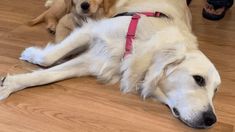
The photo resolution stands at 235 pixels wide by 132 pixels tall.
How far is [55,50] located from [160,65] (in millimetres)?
502

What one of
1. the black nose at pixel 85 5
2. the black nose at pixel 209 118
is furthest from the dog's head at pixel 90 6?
the black nose at pixel 209 118

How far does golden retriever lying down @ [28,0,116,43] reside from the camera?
1.81 m

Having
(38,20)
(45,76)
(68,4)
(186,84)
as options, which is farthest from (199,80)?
(38,20)

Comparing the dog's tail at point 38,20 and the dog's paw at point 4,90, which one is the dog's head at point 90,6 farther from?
the dog's paw at point 4,90

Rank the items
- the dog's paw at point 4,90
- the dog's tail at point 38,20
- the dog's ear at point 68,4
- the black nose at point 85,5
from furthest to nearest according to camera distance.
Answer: the dog's tail at point 38,20 → the dog's ear at point 68,4 → the black nose at point 85,5 → the dog's paw at point 4,90

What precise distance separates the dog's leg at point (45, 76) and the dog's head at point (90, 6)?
282 millimetres

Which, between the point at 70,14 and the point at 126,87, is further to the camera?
the point at 70,14

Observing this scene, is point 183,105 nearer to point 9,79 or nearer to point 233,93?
point 233,93

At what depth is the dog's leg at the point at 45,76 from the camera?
1.48 metres

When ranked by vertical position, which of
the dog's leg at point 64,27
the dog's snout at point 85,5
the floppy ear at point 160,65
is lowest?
the floppy ear at point 160,65

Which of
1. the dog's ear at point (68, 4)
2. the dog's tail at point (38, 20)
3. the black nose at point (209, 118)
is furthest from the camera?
the dog's tail at point (38, 20)

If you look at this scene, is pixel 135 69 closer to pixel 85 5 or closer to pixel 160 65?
pixel 160 65

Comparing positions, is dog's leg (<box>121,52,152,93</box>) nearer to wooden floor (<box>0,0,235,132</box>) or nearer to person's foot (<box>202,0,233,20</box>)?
wooden floor (<box>0,0,235,132</box>)

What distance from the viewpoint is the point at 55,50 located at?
5.36 feet
